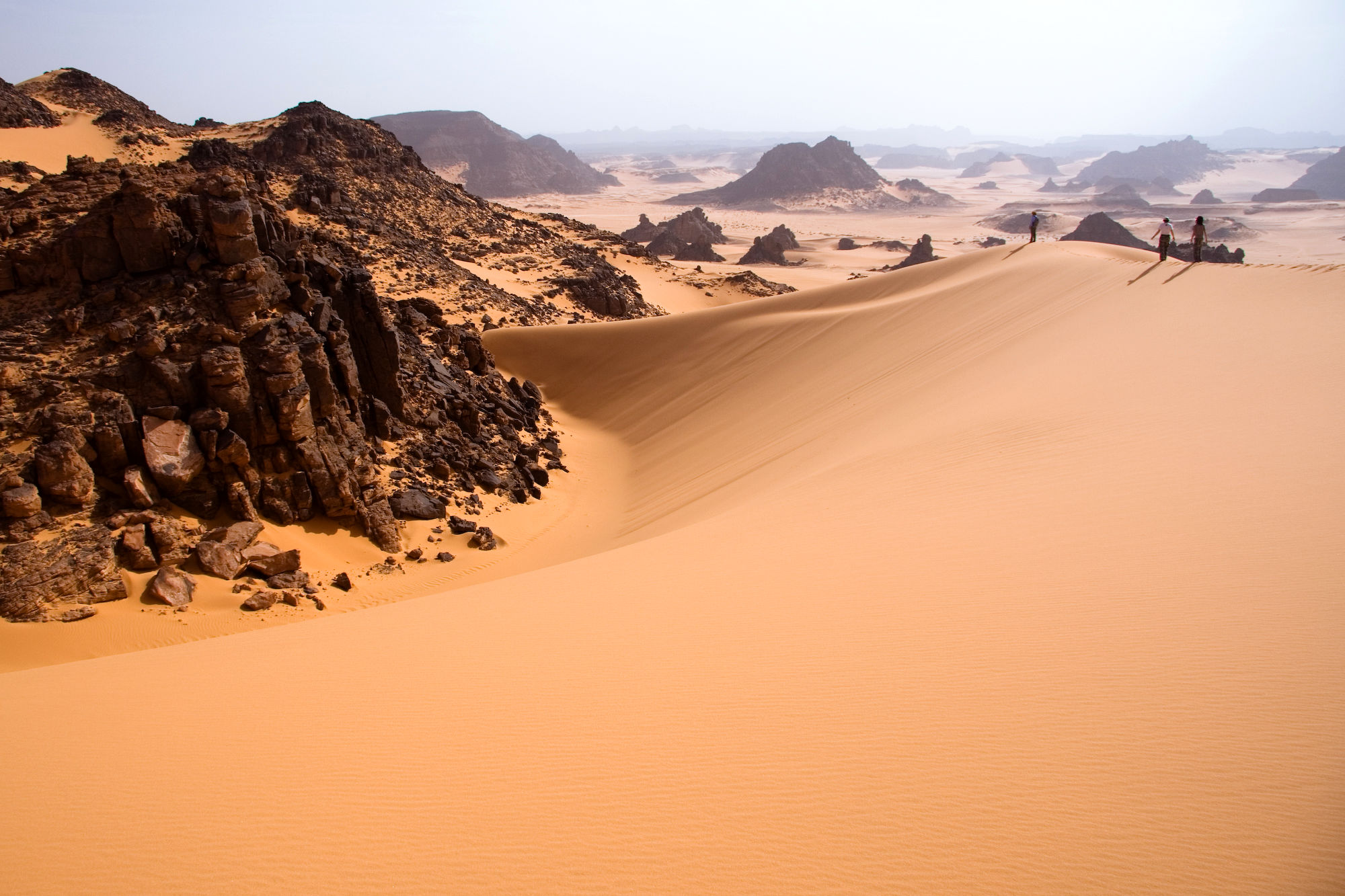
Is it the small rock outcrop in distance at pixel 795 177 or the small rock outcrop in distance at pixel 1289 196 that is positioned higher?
the small rock outcrop in distance at pixel 795 177

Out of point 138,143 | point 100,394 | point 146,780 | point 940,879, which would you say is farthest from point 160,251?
point 138,143

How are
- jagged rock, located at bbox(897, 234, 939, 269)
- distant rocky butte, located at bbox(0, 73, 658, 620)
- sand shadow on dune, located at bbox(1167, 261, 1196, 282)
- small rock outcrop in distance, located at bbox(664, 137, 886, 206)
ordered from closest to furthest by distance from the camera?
1. distant rocky butte, located at bbox(0, 73, 658, 620)
2. sand shadow on dune, located at bbox(1167, 261, 1196, 282)
3. jagged rock, located at bbox(897, 234, 939, 269)
4. small rock outcrop in distance, located at bbox(664, 137, 886, 206)

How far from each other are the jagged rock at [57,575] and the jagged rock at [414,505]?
3304 mm

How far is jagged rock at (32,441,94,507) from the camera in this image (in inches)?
310

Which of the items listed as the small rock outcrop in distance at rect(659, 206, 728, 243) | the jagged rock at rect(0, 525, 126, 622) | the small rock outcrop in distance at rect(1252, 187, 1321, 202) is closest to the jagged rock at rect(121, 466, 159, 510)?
the jagged rock at rect(0, 525, 126, 622)

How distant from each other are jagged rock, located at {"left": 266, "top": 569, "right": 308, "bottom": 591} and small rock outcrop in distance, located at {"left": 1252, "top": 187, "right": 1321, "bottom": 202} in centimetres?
9644

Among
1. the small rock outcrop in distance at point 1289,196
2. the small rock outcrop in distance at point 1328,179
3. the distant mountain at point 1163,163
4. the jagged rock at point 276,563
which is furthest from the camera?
the distant mountain at point 1163,163

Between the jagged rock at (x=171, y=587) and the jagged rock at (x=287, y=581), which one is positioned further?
the jagged rock at (x=287, y=581)

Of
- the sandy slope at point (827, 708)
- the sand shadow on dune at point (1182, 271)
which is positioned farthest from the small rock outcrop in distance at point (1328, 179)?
the sandy slope at point (827, 708)

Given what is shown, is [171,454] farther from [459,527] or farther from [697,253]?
[697,253]

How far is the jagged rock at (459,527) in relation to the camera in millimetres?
10453

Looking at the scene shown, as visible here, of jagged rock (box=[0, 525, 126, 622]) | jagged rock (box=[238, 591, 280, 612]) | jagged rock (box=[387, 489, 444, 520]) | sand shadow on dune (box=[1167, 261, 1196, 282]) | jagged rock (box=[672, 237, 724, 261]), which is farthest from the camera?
jagged rock (box=[672, 237, 724, 261])

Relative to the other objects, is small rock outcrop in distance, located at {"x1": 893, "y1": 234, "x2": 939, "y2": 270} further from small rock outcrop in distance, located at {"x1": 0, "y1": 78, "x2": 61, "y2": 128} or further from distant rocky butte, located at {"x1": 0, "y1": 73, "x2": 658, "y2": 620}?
small rock outcrop in distance, located at {"x1": 0, "y1": 78, "x2": 61, "y2": 128}

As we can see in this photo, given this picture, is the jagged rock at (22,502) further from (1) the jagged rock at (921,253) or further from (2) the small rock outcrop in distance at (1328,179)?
(2) the small rock outcrop in distance at (1328,179)
